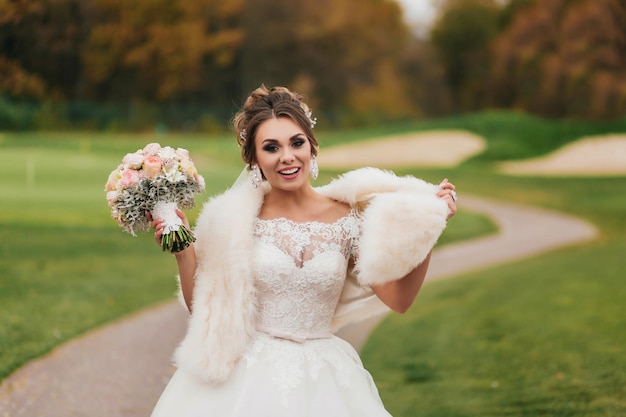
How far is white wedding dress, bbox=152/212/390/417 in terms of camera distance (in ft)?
9.84

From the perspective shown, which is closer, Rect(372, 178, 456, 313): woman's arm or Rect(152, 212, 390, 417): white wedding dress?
Rect(152, 212, 390, 417): white wedding dress

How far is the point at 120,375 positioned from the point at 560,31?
15.9m

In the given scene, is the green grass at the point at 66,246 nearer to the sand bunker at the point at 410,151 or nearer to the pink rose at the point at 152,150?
the sand bunker at the point at 410,151

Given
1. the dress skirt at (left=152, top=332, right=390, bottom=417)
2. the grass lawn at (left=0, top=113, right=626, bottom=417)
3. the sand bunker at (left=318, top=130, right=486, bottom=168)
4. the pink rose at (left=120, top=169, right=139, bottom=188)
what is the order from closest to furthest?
the dress skirt at (left=152, top=332, right=390, bottom=417)
the pink rose at (left=120, top=169, right=139, bottom=188)
the grass lawn at (left=0, top=113, right=626, bottom=417)
the sand bunker at (left=318, top=130, right=486, bottom=168)

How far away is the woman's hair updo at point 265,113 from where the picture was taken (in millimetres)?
3225

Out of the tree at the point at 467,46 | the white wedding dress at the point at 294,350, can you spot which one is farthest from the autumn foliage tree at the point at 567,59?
the white wedding dress at the point at 294,350

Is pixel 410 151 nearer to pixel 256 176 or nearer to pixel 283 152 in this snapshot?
pixel 256 176

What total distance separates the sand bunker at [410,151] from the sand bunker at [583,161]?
150 centimetres

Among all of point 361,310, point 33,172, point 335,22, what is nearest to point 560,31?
point 335,22

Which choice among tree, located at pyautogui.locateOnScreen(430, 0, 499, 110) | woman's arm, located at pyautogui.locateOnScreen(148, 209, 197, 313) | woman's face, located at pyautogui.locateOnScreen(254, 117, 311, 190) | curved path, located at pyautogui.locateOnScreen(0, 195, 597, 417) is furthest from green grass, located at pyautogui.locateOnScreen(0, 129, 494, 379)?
tree, located at pyautogui.locateOnScreen(430, 0, 499, 110)

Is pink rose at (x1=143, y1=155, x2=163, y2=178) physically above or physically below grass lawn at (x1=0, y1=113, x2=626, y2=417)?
above

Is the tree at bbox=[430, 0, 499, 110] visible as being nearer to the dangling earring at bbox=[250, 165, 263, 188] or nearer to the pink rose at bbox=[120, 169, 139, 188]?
the dangling earring at bbox=[250, 165, 263, 188]

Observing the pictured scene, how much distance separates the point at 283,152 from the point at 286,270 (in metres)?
0.43

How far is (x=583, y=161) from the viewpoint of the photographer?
726 inches
